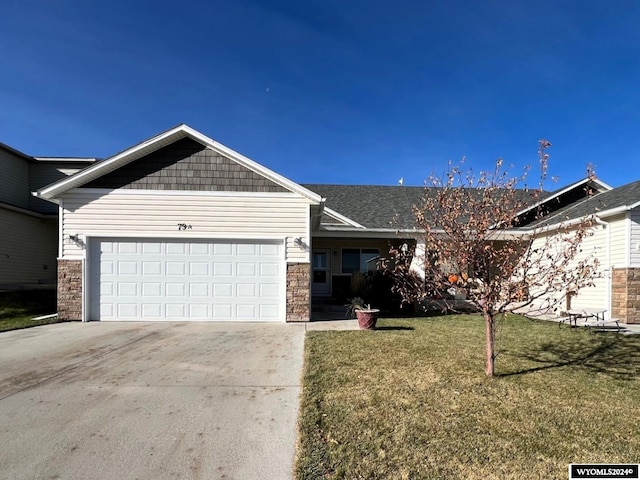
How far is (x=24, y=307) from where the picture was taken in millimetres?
12516

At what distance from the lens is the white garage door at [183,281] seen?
1083 centimetres

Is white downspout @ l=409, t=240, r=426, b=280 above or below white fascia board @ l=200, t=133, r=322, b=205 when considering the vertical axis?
below

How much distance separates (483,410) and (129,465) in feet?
11.9

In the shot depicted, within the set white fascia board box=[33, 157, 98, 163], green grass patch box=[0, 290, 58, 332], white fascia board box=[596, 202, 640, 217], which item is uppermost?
white fascia board box=[33, 157, 98, 163]

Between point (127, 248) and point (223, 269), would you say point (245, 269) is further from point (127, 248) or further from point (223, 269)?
point (127, 248)

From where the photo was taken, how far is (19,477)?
3178 mm

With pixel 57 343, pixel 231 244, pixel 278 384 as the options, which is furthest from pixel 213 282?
pixel 278 384

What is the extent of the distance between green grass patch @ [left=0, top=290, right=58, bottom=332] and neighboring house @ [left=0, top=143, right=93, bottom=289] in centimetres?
143

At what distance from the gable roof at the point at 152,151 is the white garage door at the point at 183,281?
1712mm

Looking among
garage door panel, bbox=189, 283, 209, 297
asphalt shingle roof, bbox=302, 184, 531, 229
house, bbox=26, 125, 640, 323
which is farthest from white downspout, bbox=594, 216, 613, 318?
garage door panel, bbox=189, 283, 209, 297

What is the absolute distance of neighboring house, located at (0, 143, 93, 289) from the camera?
49.2ft

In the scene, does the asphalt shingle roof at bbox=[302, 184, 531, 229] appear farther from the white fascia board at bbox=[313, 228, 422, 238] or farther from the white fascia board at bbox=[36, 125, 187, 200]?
the white fascia board at bbox=[36, 125, 187, 200]

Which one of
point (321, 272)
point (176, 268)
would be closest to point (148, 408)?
point (176, 268)

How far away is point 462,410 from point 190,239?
8.55 metres
